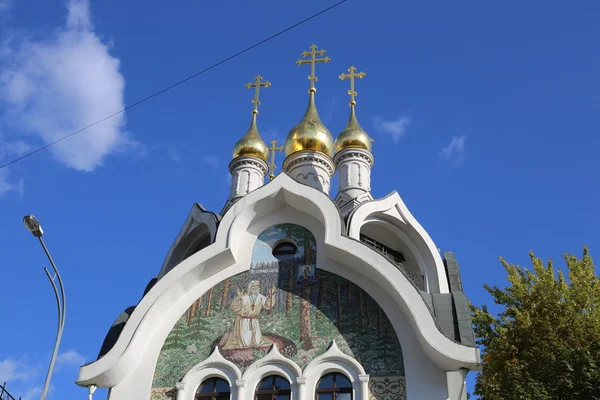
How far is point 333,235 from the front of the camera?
33.1 feet

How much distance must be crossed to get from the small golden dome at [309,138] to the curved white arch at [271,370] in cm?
848

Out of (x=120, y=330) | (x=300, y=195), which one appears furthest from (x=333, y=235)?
(x=120, y=330)

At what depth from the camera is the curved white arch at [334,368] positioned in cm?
909

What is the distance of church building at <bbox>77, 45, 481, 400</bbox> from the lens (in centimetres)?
909

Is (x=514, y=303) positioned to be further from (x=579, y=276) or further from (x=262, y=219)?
(x=262, y=219)

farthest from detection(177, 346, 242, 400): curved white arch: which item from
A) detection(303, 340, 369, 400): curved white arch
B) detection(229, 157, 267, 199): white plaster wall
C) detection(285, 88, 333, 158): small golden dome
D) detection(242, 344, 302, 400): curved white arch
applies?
detection(229, 157, 267, 199): white plaster wall

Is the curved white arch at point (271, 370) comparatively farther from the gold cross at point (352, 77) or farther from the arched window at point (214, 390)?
the gold cross at point (352, 77)

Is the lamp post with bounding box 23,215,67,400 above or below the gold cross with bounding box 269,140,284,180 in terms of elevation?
below

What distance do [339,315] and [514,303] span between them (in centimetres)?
513

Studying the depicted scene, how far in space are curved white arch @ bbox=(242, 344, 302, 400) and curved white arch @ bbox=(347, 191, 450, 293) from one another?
3457mm

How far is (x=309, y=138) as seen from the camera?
1733cm

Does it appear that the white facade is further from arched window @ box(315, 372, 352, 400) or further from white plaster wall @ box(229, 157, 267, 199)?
arched window @ box(315, 372, 352, 400)

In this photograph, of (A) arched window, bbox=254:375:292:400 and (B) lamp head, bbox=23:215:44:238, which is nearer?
(B) lamp head, bbox=23:215:44:238

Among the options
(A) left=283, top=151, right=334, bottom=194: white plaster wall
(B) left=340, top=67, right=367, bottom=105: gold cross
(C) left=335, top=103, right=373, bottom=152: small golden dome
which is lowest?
(A) left=283, top=151, right=334, bottom=194: white plaster wall
